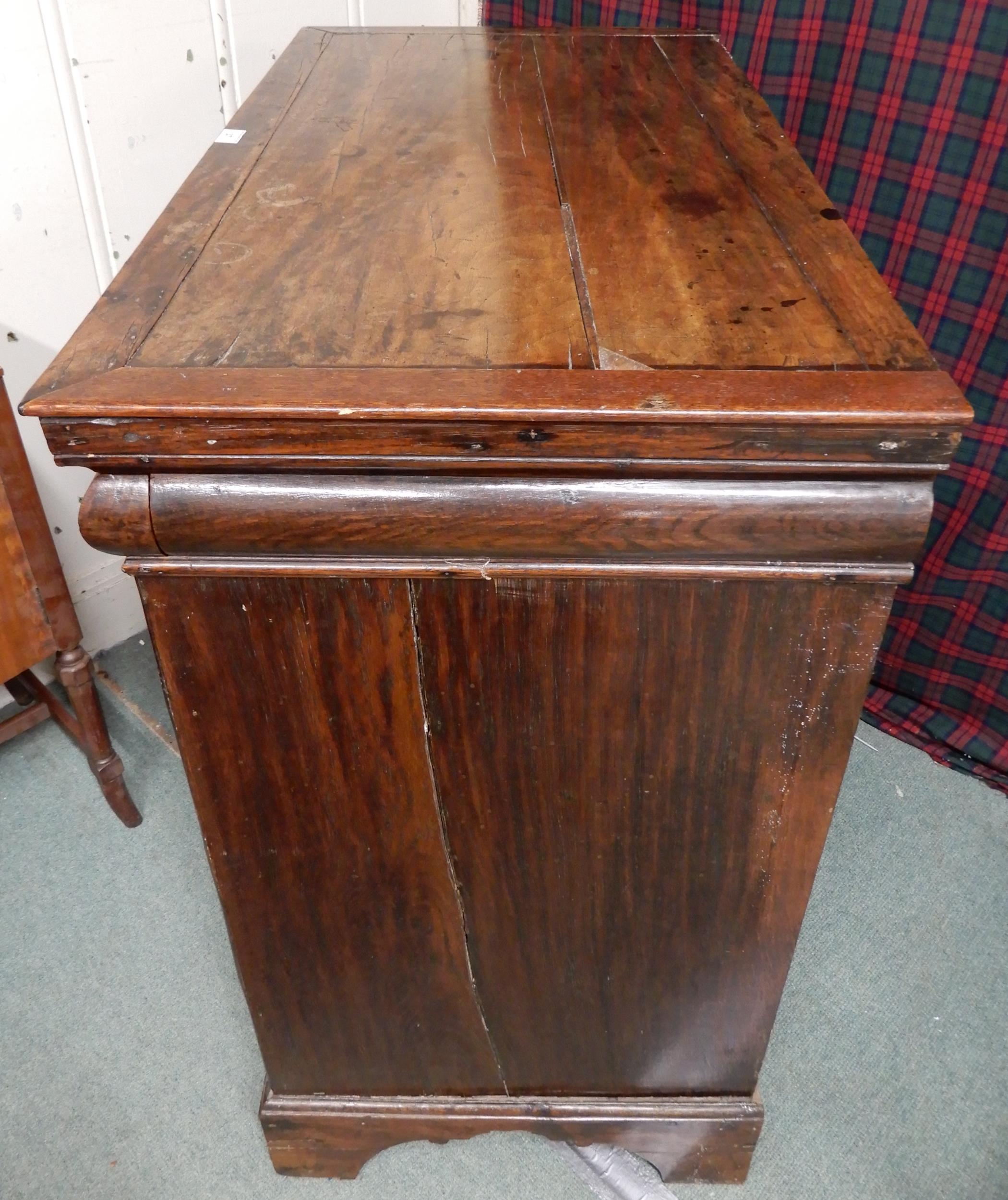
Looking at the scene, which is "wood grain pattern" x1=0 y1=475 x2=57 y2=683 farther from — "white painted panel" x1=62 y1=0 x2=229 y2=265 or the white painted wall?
"white painted panel" x1=62 y1=0 x2=229 y2=265

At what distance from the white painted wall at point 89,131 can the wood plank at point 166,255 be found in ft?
1.26

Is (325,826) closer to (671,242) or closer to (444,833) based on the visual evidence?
(444,833)

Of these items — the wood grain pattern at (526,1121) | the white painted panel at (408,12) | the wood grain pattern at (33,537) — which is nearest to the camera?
the wood grain pattern at (526,1121)

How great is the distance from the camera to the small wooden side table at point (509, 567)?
2.25 feet

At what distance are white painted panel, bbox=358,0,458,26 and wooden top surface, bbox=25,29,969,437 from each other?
642 mm

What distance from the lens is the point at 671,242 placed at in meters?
0.89

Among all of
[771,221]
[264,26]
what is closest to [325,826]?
[771,221]

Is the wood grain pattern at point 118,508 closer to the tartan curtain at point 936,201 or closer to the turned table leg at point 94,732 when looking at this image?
the turned table leg at point 94,732

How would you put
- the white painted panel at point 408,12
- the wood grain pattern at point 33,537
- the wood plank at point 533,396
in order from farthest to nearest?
the white painted panel at point 408,12
the wood grain pattern at point 33,537
the wood plank at point 533,396

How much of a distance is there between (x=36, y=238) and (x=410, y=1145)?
1307 mm

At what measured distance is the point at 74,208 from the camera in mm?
1511

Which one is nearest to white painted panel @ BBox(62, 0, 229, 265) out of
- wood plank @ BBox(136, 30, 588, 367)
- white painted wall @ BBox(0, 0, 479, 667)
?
white painted wall @ BBox(0, 0, 479, 667)

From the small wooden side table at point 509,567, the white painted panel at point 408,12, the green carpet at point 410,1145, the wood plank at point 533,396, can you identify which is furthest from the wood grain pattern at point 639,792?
the white painted panel at point 408,12

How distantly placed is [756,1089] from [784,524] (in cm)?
72
